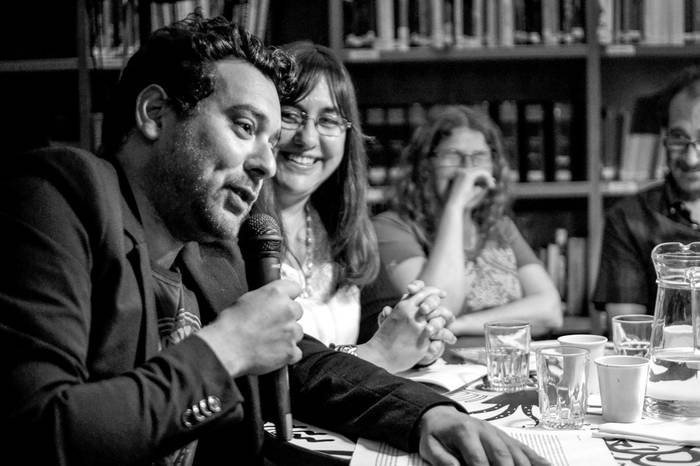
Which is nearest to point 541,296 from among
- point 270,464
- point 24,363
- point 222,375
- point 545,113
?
point 545,113

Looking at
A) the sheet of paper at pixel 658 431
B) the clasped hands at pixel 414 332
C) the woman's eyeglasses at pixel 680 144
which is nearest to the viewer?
the sheet of paper at pixel 658 431

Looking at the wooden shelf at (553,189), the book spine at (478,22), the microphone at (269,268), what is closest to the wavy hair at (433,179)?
the wooden shelf at (553,189)

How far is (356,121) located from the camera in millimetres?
2051

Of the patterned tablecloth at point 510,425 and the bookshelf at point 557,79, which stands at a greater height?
the bookshelf at point 557,79

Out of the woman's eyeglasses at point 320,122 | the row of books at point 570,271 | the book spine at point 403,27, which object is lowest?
the row of books at point 570,271

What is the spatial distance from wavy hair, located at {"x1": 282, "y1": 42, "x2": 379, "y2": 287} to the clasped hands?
1.05ft

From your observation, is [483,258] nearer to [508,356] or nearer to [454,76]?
[454,76]

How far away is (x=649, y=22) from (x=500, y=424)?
2310mm

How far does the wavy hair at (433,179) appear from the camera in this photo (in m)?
2.78

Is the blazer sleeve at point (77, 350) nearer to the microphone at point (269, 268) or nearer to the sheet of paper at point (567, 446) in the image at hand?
the microphone at point (269, 268)

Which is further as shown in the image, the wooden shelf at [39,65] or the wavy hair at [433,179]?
the wooden shelf at [39,65]

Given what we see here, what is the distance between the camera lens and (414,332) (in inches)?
64.7

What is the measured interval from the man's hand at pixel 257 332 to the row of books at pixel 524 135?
2078 mm

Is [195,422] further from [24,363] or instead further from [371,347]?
[371,347]
